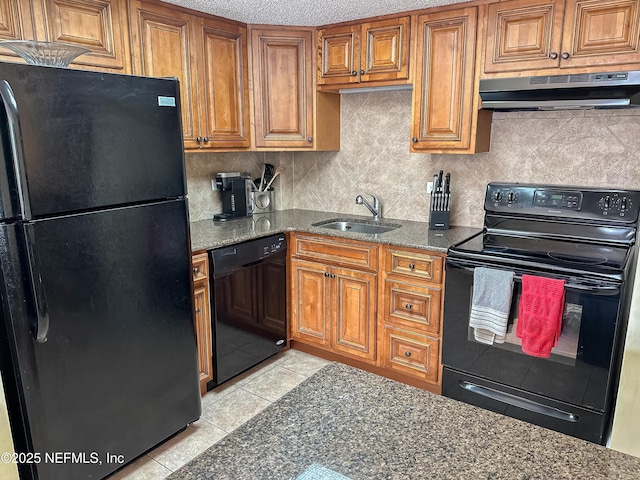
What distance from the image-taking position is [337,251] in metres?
2.83

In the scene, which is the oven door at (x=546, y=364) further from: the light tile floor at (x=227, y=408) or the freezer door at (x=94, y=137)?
the freezer door at (x=94, y=137)

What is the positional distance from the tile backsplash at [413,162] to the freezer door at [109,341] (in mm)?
1214

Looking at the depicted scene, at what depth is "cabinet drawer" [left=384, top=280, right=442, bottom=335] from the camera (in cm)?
251

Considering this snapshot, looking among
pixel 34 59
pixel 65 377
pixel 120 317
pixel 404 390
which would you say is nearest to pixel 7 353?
pixel 65 377

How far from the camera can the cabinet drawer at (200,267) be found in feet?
7.98

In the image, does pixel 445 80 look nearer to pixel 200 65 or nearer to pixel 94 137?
pixel 200 65

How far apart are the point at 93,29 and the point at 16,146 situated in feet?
3.45

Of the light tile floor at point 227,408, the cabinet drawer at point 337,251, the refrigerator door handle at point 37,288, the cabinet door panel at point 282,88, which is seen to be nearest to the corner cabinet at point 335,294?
the cabinet drawer at point 337,251

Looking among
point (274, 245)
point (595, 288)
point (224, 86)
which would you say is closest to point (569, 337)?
point (595, 288)

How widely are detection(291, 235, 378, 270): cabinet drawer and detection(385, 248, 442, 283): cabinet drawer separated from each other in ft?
0.34

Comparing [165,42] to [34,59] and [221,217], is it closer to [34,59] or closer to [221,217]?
[34,59]

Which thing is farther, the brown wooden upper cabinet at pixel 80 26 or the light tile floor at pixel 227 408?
the light tile floor at pixel 227 408

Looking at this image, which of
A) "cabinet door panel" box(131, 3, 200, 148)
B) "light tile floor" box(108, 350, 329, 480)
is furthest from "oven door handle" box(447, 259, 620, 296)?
"cabinet door panel" box(131, 3, 200, 148)

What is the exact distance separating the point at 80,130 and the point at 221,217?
157 cm
